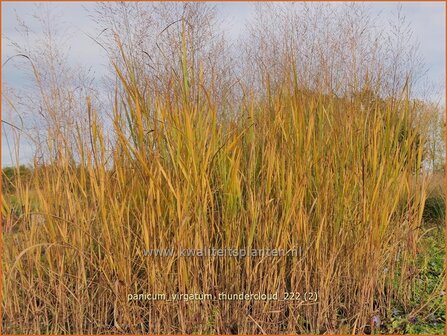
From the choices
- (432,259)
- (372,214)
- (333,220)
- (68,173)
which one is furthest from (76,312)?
(432,259)

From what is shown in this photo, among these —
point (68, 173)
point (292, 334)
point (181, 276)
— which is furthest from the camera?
point (68, 173)

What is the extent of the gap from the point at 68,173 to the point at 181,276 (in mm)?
762

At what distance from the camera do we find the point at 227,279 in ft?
6.89

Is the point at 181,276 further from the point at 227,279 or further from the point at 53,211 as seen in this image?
the point at 53,211

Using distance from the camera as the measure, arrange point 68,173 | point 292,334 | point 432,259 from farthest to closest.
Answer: point 432,259 < point 68,173 < point 292,334

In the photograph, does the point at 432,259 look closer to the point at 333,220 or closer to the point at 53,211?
the point at 333,220

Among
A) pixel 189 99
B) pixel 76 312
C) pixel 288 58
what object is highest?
pixel 288 58

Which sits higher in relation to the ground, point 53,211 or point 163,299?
point 53,211

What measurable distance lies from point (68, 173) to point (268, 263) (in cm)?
100

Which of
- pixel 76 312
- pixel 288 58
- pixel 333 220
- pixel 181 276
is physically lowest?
pixel 76 312

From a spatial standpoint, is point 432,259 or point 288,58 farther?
point 432,259

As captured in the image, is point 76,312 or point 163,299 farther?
point 76,312

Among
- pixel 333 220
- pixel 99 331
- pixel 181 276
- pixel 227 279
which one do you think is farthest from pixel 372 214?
pixel 99 331

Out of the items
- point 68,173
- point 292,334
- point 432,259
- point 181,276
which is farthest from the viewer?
point 432,259
